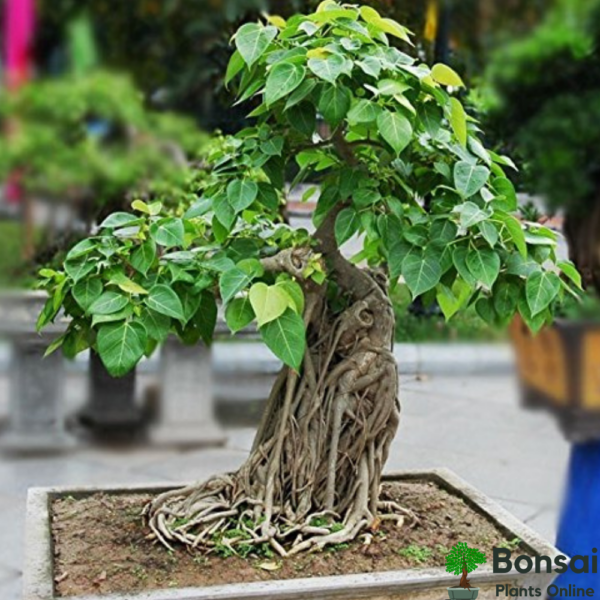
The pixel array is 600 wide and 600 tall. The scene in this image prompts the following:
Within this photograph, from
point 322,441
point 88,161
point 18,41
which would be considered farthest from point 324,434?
point 88,161

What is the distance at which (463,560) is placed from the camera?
Result: 149 centimetres

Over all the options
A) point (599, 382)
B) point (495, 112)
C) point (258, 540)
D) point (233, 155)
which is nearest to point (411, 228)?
point (233, 155)

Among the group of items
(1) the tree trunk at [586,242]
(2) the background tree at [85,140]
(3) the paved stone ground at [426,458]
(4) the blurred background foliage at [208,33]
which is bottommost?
(3) the paved stone ground at [426,458]

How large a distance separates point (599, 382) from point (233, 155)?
38.6 inches

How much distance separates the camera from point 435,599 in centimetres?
146

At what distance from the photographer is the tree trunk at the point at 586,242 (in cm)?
210

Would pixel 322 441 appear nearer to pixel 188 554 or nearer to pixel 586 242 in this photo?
pixel 188 554

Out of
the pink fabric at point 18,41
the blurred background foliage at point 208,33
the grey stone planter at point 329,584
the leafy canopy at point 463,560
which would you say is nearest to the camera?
the grey stone planter at point 329,584

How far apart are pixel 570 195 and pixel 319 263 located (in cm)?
85

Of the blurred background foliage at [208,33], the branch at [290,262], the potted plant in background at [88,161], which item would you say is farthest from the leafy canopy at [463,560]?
the blurred background foliage at [208,33]

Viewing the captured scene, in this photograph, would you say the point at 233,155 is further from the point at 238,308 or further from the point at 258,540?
the point at 258,540

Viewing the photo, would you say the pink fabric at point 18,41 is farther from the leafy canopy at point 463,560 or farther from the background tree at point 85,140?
the leafy canopy at point 463,560

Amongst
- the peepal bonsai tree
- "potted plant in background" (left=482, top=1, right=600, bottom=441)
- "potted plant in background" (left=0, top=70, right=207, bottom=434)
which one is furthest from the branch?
"potted plant in background" (left=482, top=1, right=600, bottom=441)

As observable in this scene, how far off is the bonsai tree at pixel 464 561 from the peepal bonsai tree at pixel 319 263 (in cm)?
19
